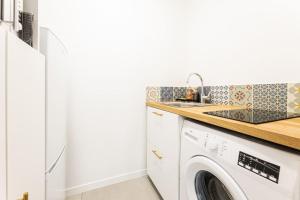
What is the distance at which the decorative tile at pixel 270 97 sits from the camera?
3.46 ft

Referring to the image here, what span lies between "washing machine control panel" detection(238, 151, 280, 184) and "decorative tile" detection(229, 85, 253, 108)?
79 centimetres

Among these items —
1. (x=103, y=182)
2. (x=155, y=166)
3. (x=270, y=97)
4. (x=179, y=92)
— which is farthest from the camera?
(x=179, y=92)

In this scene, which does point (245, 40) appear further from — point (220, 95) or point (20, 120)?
point (20, 120)

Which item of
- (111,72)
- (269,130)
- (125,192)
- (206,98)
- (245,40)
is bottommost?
(125,192)

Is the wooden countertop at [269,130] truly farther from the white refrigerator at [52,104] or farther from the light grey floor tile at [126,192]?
the light grey floor tile at [126,192]

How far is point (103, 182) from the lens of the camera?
1.66m

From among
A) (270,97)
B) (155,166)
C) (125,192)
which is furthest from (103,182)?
(270,97)

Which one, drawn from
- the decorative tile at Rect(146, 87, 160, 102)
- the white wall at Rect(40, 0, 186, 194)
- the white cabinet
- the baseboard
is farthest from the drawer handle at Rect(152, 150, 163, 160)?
the decorative tile at Rect(146, 87, 160, 102)

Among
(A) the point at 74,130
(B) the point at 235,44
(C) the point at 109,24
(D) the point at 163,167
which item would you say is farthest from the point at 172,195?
(C) the point at 109,24

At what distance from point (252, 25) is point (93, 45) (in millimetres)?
1343

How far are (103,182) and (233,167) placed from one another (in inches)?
55.1

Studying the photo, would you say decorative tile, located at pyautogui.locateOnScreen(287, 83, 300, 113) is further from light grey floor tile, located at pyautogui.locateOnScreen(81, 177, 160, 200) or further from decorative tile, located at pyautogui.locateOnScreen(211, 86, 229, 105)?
light grey floor tile, located at pyautogui.locateOnScreen(81, 177, 160, 200)

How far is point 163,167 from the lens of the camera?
1358 millimetres

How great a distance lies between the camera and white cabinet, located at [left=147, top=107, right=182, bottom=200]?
1.14 m
